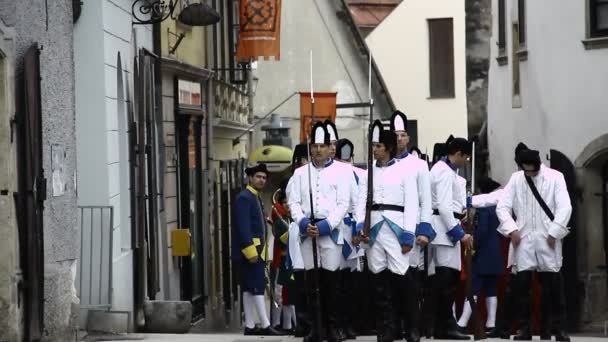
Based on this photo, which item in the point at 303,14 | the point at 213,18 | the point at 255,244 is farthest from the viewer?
the point at 303,14

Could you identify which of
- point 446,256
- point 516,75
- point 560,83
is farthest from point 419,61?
point 446,256

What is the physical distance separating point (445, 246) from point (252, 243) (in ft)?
11.2

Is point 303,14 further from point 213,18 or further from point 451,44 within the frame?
point 213,18

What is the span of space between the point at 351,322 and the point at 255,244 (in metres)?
2.79

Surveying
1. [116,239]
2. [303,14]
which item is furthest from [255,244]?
[303,14]

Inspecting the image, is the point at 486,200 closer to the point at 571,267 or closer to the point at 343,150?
the point at 343,150

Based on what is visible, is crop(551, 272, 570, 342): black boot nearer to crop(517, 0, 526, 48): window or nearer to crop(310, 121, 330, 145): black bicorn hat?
crop(310, 121, 330, 145): black bicorn hat

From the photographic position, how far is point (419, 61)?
53.0 metres

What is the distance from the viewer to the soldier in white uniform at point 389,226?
14.3 meters

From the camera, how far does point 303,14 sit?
1690 inches

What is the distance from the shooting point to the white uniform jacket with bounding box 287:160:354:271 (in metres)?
14.7

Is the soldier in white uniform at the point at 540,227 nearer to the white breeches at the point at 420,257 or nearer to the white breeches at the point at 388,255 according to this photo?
the white breeches at the point at 420,257

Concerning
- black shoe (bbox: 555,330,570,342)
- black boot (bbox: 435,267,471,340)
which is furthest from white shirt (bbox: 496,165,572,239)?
black shoe (bbox: 555,330,570,342)

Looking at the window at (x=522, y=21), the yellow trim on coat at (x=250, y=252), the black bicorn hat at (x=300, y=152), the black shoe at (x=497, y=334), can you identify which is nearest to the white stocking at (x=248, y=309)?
the yellow trim on coat at (x=250, y=252)
